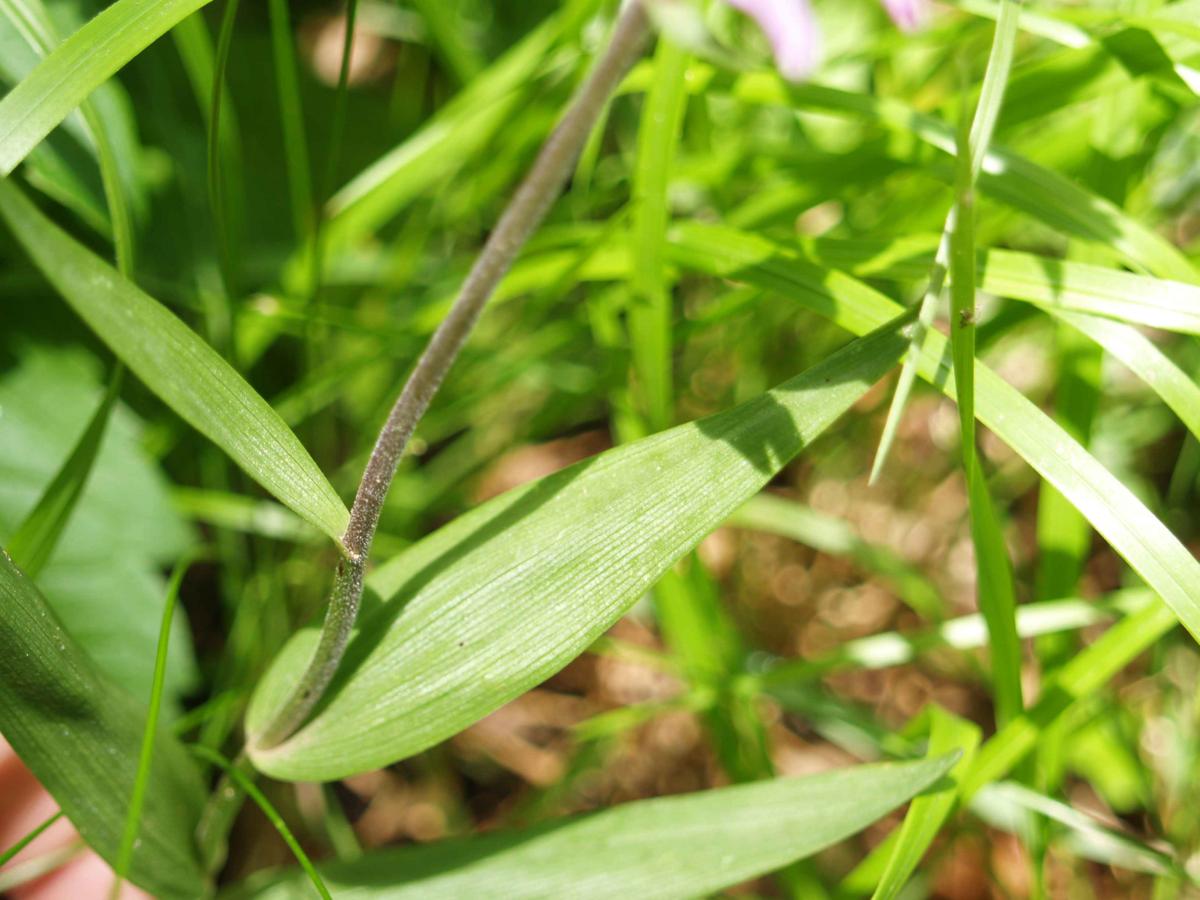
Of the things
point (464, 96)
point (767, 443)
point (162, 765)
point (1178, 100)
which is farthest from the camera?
point (464, 96)

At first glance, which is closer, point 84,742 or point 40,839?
point 84,742

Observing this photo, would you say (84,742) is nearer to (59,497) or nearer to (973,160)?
(59,497)

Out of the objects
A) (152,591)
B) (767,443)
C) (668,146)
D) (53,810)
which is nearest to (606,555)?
(767,443)

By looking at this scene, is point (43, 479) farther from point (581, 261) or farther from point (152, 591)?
point (581, 261)

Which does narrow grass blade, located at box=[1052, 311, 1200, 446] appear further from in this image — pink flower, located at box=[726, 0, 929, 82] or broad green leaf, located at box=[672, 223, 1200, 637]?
pink flower, located at box=[726, 0, 929, 82]

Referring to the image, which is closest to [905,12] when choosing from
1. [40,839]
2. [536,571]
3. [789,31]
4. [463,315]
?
[789,31]
